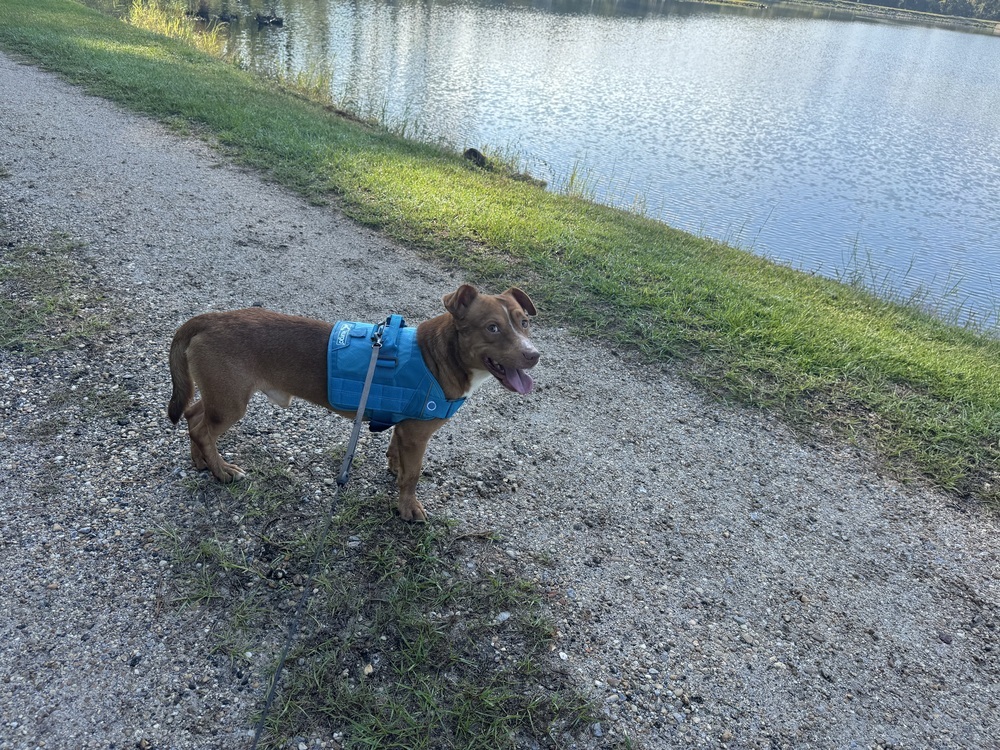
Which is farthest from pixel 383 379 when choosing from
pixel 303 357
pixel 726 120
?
pixel 726 120

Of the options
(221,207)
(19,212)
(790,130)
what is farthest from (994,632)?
(790,130)

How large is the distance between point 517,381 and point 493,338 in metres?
0.28

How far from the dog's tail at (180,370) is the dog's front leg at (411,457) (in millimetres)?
1249

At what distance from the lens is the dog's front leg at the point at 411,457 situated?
12.6ft

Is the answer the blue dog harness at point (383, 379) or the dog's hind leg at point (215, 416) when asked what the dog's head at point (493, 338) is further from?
the dog's hind leg at point (215, 416)

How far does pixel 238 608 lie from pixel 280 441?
145cm

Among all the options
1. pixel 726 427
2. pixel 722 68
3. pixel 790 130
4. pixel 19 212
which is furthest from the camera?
pixel 722 68

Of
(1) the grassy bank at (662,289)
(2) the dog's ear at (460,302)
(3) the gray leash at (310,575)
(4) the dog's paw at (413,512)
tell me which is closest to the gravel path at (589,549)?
(3) the gray leash at (310,575)

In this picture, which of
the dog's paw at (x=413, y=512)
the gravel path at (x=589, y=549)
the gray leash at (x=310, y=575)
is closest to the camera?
the gray leash at (x=310, y=575)

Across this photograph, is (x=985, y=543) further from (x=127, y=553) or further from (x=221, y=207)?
(x=221, y=207)

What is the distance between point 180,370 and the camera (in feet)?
12.3

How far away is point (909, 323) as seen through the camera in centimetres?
809

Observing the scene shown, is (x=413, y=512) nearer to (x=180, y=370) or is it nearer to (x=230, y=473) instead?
(x=230, y=473)

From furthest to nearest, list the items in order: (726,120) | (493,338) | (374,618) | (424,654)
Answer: (726,120) → (493,338) → (374,618) → (424,654)
